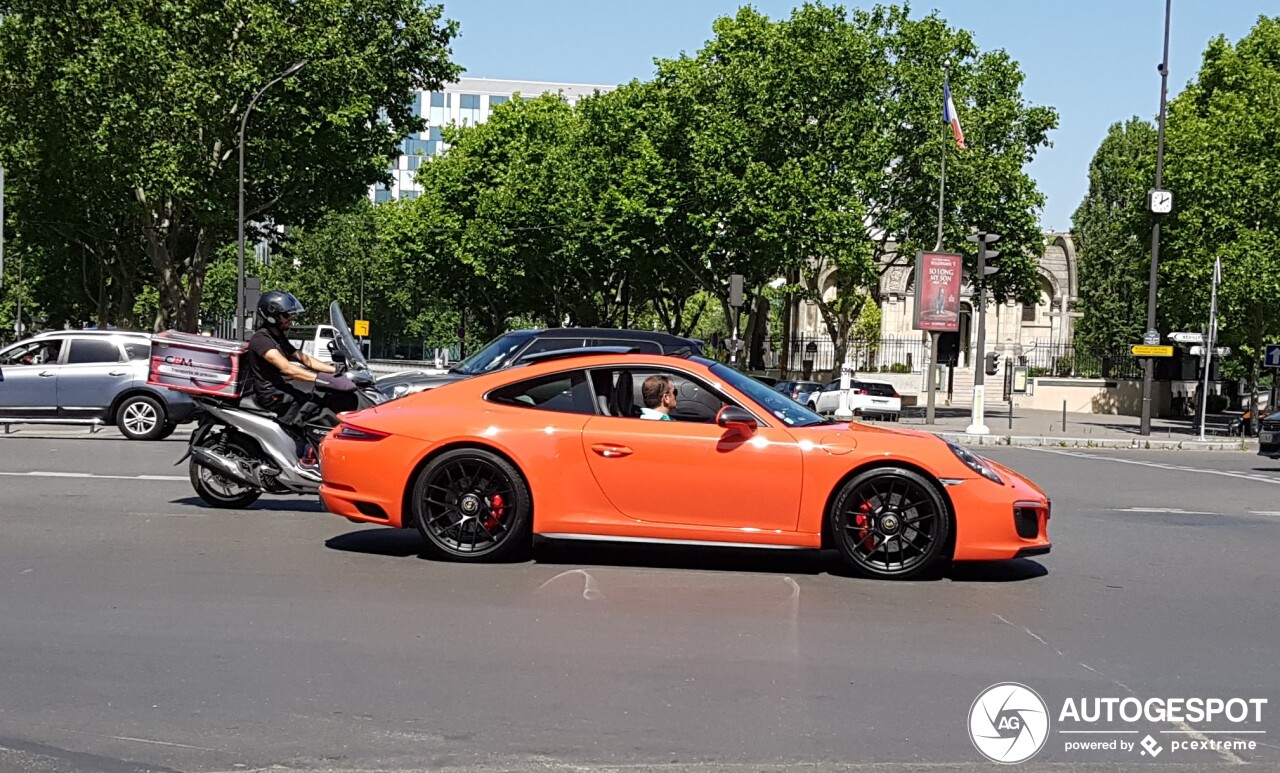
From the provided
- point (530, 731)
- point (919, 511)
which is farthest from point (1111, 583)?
point (530, 731)

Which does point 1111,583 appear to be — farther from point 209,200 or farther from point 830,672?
point 209,200

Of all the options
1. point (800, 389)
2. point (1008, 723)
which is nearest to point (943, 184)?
point (800, 389)

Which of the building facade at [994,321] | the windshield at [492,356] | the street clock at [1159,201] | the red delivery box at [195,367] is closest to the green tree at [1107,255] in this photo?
the building facade at [994,321]

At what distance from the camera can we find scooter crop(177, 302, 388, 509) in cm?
1006

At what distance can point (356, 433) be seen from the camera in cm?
853

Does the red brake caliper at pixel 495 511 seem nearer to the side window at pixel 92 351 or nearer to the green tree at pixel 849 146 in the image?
the side window at pixel 92 351

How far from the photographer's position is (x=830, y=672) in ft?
19.0

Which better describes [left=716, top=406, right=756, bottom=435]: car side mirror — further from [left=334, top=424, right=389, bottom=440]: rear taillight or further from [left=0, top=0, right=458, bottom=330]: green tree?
[left=0, top=0, right=458, bottom=330]: green tree

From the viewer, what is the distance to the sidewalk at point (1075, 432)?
96.9ft

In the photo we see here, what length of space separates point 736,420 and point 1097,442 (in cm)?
2406

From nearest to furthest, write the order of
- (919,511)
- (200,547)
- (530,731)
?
(530,731)
(919,511)
(200,547)

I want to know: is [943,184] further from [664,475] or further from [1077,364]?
[664,475]

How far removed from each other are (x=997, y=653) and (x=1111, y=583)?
2499 mm

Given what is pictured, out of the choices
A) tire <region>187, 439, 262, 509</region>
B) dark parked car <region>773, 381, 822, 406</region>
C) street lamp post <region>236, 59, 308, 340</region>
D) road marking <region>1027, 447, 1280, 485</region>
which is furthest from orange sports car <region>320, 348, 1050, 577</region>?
dark parked car <region>773, 381, 822, 406</region>
